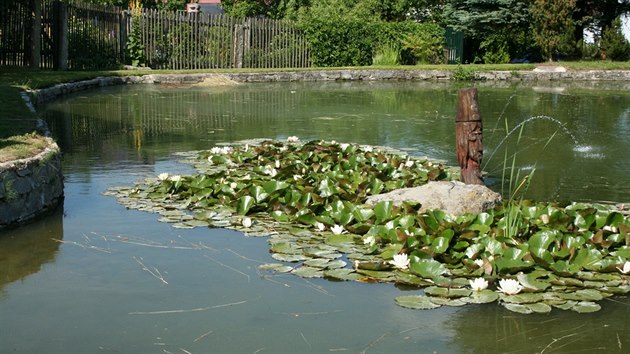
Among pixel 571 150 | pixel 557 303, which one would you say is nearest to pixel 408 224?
pixel 557 303

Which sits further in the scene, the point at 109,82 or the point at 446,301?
the point at 109,82

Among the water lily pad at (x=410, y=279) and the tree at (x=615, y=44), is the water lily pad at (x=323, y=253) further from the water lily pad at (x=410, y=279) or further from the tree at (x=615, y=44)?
the tree at (x=615, y=44)

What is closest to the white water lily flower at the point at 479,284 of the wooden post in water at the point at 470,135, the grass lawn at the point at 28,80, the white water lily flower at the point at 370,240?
the white water lily flower at the point at 370,240

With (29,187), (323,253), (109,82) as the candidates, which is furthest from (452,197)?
(109,82)

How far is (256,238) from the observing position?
22.3 ft

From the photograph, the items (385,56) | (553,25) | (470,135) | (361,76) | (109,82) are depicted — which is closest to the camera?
(470,135)

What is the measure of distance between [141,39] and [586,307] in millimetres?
21755

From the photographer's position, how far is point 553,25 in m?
30.3

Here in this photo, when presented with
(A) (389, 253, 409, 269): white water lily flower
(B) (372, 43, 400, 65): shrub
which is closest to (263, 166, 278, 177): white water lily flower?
(A) (389, 253, 409, 269): white water lily flower

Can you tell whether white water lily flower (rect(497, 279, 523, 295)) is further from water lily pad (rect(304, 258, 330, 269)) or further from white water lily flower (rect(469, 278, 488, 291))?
water lily pad (rect(304, 258, 330, 269))

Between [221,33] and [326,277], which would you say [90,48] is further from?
[326,277]

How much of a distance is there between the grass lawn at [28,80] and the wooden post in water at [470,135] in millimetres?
4148

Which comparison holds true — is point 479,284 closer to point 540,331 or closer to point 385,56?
point 540,331

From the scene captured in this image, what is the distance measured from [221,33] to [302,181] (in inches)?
757
